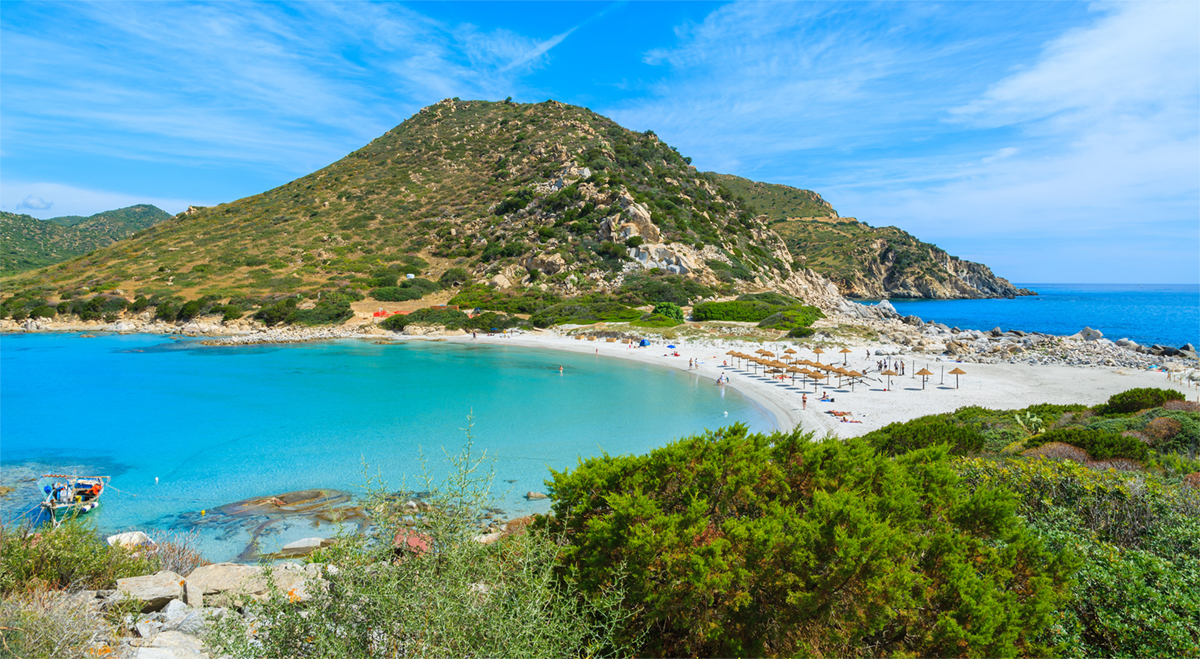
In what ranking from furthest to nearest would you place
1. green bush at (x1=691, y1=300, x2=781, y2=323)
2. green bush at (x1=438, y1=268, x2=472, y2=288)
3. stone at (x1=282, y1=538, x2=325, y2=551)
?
green bush at (x1=438, y1=268, x2=472, y2=288)
green bush at (x1=691, y1=300, x2=781, y2=323)
stone at (x1=282, y1=538, x2=325, y2=551)

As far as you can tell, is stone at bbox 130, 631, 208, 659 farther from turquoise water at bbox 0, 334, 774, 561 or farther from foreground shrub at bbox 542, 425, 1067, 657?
turquoise water at bbox 0, 334, 774, 561

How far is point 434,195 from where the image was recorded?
77.3 m

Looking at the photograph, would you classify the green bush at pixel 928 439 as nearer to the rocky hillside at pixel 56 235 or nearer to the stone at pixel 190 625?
the stone at pixel 190 625

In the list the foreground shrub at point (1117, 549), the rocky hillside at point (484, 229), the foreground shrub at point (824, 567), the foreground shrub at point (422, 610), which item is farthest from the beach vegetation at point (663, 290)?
the foreground shrub at point (422, 610)

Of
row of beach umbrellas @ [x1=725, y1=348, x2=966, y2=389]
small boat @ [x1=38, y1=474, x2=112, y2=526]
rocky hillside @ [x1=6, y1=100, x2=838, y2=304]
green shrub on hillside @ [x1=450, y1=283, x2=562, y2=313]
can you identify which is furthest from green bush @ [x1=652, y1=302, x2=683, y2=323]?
small boat @ [x1=38, y1=474, x2=112, y2=526]

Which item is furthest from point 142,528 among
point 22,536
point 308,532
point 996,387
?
point 996,387

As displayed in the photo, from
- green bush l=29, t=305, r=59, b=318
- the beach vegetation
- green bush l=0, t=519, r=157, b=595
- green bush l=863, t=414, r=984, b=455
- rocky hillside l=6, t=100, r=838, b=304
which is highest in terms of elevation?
rocky hillside l=6, t=100, r=838, b=304

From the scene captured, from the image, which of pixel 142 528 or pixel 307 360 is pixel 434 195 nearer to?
pixel 307 360

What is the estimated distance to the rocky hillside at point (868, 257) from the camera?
10312 centimetres

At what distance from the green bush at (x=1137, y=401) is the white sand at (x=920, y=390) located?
5.74 metres

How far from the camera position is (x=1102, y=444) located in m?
8.41

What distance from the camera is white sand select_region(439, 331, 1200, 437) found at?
1873 cm

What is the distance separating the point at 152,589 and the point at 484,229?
63.7 metres

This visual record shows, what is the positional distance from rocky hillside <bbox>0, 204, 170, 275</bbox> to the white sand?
9864cm
